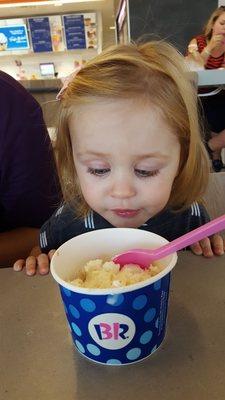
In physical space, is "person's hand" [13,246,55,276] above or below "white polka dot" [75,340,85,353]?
below

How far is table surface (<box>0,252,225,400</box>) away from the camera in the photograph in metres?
0.40

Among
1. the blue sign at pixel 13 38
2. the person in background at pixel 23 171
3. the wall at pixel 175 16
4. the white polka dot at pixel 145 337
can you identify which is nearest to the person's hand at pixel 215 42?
the wall at pixel 175 16

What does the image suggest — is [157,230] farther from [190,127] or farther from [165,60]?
[165,60]

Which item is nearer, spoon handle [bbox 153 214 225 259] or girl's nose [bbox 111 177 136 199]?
spoon handle [bbox 153 214 225 259]

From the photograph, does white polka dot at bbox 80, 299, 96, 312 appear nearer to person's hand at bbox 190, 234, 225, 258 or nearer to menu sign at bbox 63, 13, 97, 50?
person's hand at bbox 190, 234, 225, 258

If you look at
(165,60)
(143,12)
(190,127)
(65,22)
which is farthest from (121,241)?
(65,22)

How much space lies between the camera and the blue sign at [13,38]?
694 cm

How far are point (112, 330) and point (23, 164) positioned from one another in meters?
0.79

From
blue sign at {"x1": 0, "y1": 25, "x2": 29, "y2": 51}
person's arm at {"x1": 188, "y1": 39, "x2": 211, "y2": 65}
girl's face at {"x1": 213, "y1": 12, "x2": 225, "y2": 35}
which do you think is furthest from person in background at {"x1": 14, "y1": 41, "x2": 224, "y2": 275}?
blue sign at {"x1": 0, "y1": 25, "x2": 29, "y2": 51}

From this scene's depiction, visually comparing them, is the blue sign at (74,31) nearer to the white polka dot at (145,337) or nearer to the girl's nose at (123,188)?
the girl's nose at (123,188)

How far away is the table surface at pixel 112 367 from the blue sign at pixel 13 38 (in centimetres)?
727

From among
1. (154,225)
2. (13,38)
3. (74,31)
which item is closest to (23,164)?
(154,225)

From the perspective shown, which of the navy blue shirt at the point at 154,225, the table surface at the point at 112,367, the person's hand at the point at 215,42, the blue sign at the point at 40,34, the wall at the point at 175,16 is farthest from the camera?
the blue sign at the point at 40,34

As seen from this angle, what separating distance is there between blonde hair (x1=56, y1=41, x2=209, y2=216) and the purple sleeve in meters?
0.29
